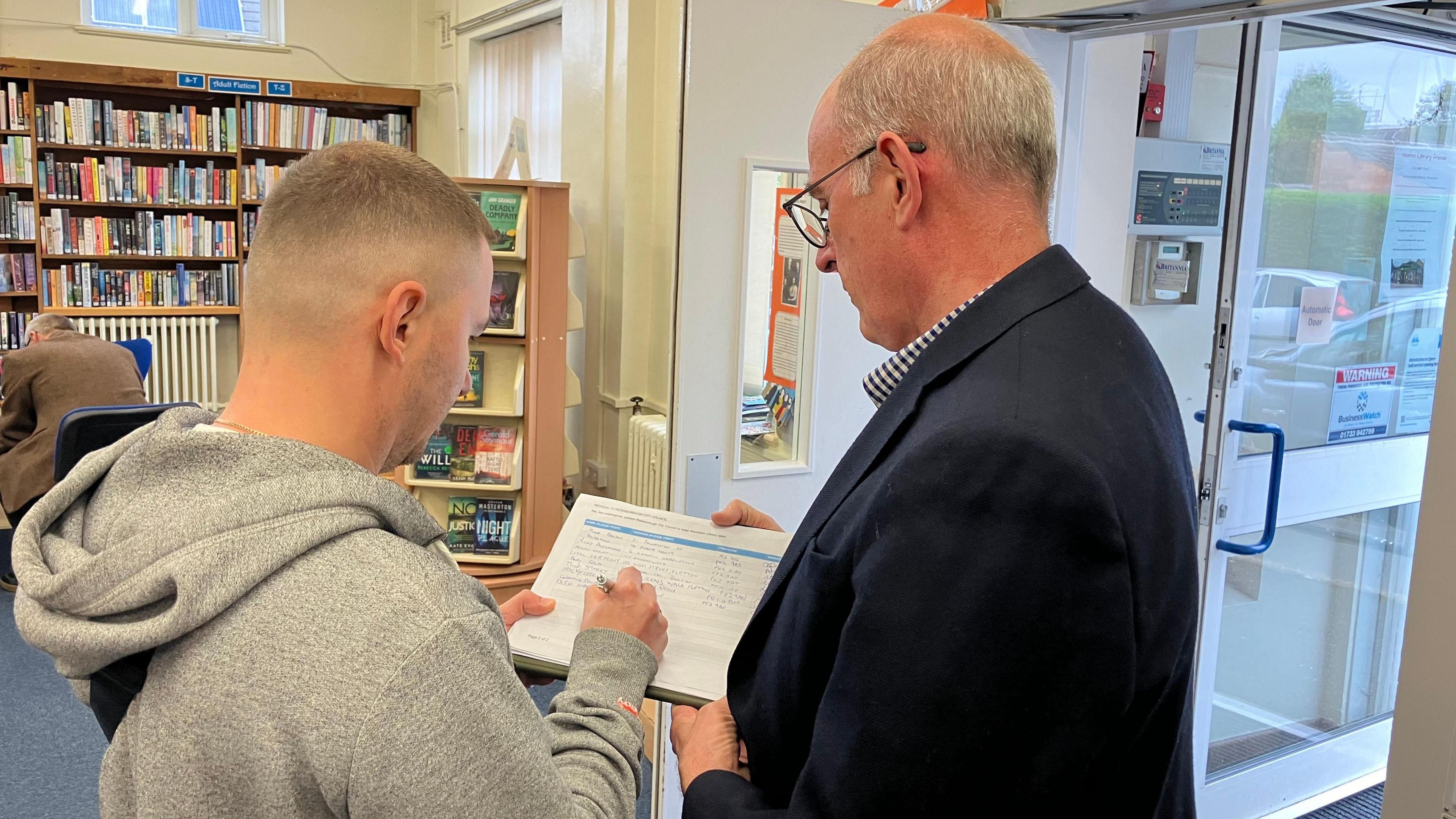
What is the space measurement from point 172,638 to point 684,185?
1.53 m

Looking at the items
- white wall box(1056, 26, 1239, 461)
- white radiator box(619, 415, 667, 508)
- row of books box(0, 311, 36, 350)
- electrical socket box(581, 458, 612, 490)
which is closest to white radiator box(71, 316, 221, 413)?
row of books box(0, 311, 36, 350)

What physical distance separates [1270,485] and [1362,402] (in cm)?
55

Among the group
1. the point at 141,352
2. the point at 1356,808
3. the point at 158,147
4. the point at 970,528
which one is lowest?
the point at 1356,808

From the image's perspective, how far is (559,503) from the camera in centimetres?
464

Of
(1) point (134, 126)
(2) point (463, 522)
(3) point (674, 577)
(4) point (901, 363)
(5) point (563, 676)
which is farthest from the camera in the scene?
(1) point (134, 126)

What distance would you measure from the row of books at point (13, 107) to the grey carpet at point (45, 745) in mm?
3697

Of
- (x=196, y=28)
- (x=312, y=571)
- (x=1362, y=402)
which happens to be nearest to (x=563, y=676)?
(x=312, y=571)

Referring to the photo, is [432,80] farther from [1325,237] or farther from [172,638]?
[172,638]

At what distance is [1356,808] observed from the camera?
308 centimetres

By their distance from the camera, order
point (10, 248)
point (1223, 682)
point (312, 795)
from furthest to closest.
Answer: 1. point (10, 248)
2. point (1223, 682)
3. point (312, 795)

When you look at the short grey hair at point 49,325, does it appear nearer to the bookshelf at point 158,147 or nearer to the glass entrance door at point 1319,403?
the bookshelf at point 158,147

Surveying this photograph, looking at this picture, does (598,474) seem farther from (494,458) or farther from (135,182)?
(135,182)

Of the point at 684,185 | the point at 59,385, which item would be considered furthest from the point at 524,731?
the point at 59,385

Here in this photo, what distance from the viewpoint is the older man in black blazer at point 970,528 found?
2.80ft
